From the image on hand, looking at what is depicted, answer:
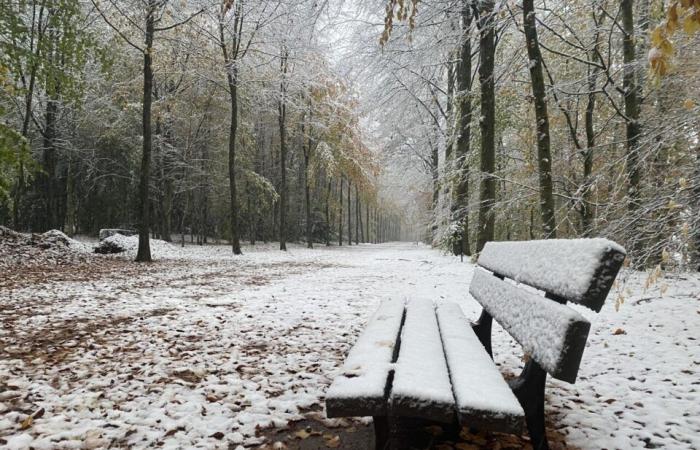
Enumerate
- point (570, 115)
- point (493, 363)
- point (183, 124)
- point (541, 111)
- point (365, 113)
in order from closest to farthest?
point (493, 363)
point (541, 111)
point (570, 115)
point (365, 113)
point (183, 124)

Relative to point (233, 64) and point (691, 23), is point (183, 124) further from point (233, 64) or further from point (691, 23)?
point (691, 23)

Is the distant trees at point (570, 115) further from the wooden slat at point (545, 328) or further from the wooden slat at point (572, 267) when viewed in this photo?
the wooden slat at point (545, 328)

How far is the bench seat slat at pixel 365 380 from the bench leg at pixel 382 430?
18 cm

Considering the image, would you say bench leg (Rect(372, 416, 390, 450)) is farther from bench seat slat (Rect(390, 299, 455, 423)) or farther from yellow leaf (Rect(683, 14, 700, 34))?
yellow leaf (Rect(683, 14, 700, 34))

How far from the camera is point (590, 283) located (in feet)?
5.14

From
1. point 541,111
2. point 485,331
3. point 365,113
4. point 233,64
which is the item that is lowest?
point 485,331

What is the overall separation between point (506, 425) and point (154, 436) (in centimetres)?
193

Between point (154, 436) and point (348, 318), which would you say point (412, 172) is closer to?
point (348, 318)

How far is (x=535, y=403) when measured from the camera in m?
1.93

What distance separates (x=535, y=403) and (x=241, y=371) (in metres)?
2.25

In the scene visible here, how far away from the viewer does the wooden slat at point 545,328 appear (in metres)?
1.55

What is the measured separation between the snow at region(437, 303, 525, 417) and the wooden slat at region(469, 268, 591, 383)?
0.20m

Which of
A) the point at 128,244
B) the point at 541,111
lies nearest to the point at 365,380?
the point at 541,111

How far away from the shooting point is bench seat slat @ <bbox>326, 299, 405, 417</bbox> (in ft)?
5.12
